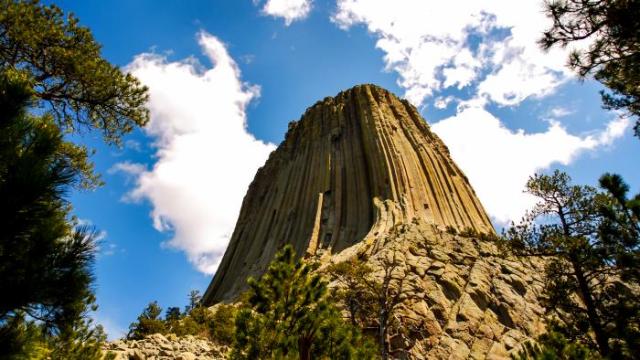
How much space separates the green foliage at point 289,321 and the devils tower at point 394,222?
9.18m

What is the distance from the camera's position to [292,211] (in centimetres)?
4725

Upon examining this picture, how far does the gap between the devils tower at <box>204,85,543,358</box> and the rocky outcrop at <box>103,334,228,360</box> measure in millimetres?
9979

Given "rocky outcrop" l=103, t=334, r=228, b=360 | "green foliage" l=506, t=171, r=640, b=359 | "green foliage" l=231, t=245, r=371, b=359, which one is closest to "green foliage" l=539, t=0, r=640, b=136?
"green foliage" l=506, t=171, r=640, b=359

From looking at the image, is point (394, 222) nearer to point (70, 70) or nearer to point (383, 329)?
point (383, 329)

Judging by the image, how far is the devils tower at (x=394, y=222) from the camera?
23.9m

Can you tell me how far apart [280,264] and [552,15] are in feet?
33.3

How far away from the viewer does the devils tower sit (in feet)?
78.5

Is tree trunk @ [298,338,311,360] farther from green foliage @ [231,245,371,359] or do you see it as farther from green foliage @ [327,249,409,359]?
green foliage @ [327,249,409,359]

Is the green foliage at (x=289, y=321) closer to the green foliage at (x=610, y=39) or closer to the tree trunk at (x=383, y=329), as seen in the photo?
the tree trunk at (x=383, y=329)

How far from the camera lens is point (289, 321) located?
12.8 m

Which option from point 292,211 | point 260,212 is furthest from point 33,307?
point 260,212

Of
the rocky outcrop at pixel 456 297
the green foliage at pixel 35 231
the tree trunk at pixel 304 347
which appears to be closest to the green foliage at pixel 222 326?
the tree trunk at pixel 304 347

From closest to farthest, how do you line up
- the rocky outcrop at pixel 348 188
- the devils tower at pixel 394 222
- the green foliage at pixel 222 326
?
the green foliage at pixel 222 326 < the devils tower at pixel 394 222 < the rocky outcrop at pixel 348 188

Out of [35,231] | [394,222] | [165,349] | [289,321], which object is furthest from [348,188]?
[35,231]
